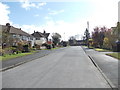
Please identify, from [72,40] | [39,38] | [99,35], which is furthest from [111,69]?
[72,40]

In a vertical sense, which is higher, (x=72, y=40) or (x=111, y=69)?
(x=72, y=40)

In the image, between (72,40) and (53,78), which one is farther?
(72,40)

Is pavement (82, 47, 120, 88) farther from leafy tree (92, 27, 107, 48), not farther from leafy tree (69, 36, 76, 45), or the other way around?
leafy tree (69, 36, 76, 45)

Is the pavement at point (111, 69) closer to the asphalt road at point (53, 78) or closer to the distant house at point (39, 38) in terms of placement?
the asphalt road at point (53, 78)

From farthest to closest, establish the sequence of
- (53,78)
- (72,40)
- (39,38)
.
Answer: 1. (72,40)
2. (39,38)
3. (53,78)

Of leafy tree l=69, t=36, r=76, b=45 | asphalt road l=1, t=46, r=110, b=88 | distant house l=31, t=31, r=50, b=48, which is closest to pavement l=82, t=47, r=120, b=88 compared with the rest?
asphalt road l=1, t=46, r=110, b=88

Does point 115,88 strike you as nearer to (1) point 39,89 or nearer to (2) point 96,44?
(1) point 39,89

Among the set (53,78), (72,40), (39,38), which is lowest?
(53,78)

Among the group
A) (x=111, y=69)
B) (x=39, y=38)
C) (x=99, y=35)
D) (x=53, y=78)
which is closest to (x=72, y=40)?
(x=39, y=38)

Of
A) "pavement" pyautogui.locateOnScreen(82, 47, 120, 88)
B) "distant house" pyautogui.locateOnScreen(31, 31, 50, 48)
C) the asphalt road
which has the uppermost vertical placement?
"distant house" pyautogui.locateOnScreen(31, 31, 50, 48)

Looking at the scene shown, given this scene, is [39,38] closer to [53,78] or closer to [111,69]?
[111,69]

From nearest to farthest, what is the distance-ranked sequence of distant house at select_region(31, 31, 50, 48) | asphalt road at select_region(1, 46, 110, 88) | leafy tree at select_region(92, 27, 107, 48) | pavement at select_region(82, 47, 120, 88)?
asphalt road at select_region(1, 46, 110, 88)
pavement at select_region(82, 47, 120, 88)
leafy tree at select_region(92, 27, 107, 48)
distant house at select_region(31, 31, 50, 48)

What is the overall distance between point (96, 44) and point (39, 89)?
66.5 m

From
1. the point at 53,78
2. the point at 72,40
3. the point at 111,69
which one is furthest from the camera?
the point at 72,40
